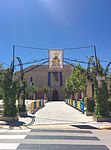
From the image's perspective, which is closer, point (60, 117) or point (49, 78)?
point (60, 117)

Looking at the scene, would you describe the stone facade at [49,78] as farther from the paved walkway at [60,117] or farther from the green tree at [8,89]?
the green tree at [8,89]

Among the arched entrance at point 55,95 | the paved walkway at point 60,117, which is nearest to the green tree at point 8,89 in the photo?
the paved walkway at point 60,117

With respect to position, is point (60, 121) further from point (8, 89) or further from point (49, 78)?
point (49, 78)

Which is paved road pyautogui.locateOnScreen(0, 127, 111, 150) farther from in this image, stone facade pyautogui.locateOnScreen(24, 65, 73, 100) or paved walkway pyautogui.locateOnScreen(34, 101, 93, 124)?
stone facade pyautogui.locateOnScreen(24, 65, 73, 100)

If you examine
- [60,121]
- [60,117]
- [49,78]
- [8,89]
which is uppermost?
[49,78]

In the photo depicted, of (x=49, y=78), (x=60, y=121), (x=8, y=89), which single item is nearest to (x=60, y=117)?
(x=60, y=121)

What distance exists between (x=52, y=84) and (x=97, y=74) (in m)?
74.8

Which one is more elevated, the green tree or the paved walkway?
the green tree

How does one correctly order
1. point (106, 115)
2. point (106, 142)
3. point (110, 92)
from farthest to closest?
point (110, 92), point (106, 115), point (106, 142)

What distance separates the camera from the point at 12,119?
21953 mm

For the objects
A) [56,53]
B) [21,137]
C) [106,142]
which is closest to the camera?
[106,142]

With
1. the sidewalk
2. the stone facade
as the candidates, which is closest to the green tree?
the sidewalk

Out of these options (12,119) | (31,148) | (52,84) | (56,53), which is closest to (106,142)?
(31,148)

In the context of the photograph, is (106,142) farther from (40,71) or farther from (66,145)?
(40,71)
